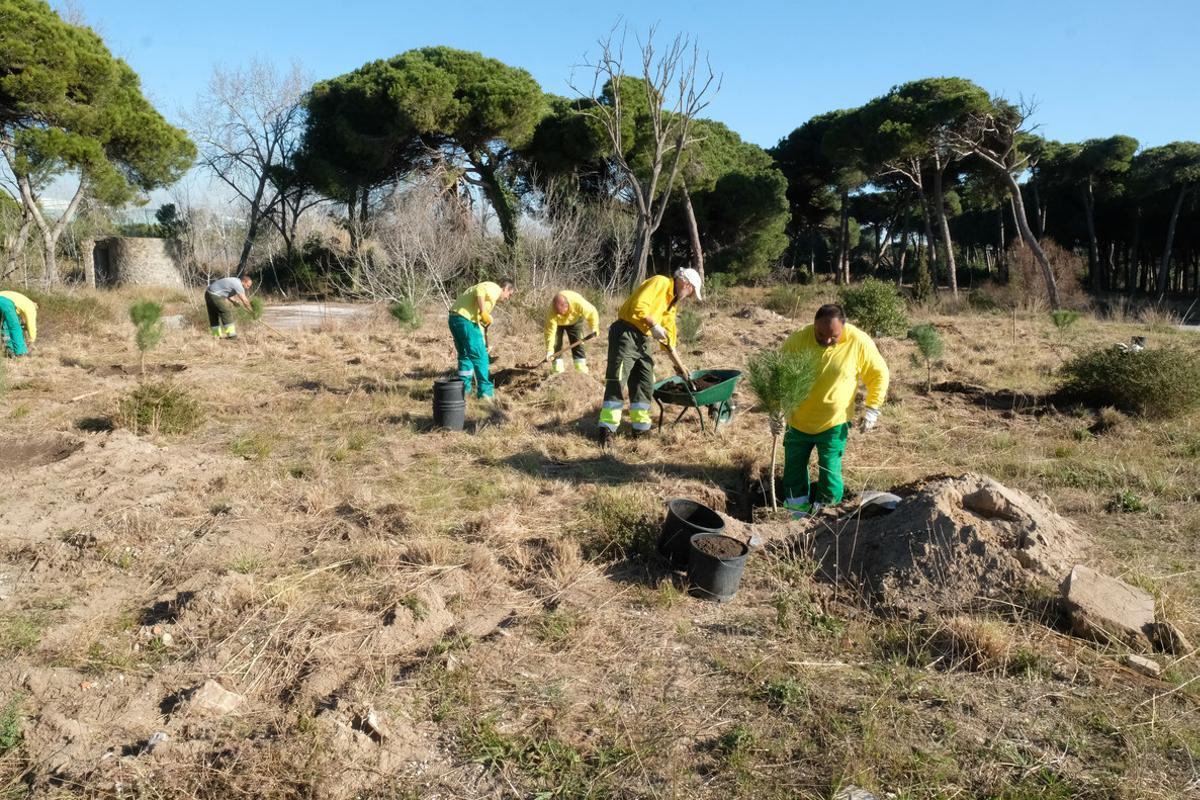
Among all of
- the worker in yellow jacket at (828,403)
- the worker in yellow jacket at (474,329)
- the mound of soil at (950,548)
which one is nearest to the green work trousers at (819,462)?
the worker in yellow jacket at (828,403)

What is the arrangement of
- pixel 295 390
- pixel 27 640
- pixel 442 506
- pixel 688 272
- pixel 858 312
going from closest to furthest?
1. pixel 27 640
2. pixel 442 506
3. pixel 688 272
4. pixel 295 390
5. pixel 858 312

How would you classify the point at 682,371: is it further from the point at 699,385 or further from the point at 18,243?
the point at 18,243

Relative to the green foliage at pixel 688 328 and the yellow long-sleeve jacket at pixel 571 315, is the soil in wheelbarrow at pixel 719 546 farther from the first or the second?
the green foliage at pixel 688 328

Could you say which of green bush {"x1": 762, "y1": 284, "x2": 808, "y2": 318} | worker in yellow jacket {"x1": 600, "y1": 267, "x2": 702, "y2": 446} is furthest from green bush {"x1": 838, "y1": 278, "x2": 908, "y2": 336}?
worker in yellow jacket {"x1": 600, "y1": 267, "x2": 702, "y2": 446}

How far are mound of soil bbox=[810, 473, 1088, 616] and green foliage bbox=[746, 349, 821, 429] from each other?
2.56 ft

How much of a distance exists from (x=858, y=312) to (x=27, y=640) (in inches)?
511

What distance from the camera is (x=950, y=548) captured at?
12.4ft

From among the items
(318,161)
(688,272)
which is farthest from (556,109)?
(688,272)

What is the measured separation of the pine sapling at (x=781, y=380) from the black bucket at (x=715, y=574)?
3.07ft

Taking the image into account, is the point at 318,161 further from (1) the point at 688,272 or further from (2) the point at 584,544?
(2) the point at 584,544

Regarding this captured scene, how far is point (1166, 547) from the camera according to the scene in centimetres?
434

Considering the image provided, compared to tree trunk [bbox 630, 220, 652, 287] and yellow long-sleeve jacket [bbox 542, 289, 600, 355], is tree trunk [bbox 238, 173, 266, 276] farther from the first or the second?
yellow long-sleeve jacket [bbox 542, 289, 600, 355]

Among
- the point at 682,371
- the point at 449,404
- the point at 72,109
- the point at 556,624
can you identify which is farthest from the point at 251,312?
the point at 556,624

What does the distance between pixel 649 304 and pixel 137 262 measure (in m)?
26.4
